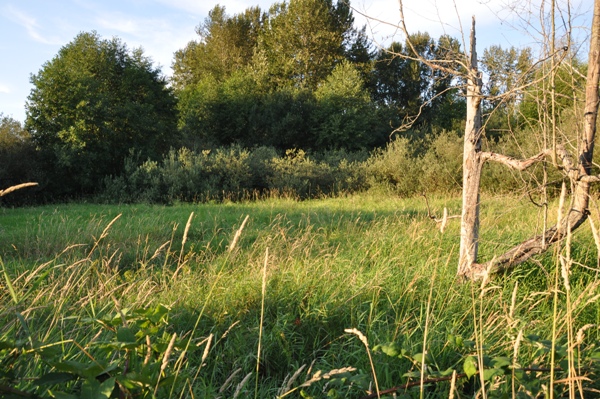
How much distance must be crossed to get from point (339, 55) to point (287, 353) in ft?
94.3

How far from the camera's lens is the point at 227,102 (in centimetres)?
2802

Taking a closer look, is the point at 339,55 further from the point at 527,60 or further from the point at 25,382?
the point at 25,382

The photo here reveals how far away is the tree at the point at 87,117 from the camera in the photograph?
18422 mm

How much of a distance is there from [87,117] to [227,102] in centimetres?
1048

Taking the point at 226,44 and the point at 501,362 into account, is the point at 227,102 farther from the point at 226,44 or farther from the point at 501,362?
the point at 501,362

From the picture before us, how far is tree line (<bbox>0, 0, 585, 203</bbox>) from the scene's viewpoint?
18484 mm

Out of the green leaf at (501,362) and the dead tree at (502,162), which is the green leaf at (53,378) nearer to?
the green leaf at (501,362)

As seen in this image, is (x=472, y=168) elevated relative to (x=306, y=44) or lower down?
lower down

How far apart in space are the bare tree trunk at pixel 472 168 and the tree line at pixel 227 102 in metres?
6.08

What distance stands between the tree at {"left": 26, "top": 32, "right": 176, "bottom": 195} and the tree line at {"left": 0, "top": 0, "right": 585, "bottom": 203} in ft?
0.14

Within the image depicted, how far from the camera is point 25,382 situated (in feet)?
6.75

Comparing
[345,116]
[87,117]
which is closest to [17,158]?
[87,117]

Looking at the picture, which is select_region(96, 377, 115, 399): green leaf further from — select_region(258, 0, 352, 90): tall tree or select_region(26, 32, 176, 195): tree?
select_region(258, 0, 352, 90): tall tree

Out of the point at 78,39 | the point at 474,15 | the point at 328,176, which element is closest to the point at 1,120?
the point at 78,39
